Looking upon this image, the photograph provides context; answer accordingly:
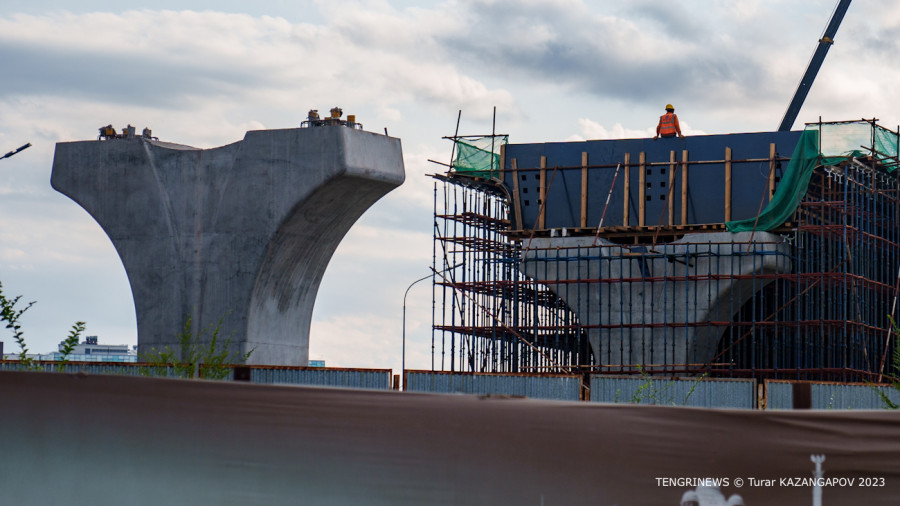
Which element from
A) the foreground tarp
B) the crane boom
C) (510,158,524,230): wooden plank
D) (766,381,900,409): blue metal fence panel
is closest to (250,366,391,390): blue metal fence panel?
(766,381,900,409): blue metal fence panel

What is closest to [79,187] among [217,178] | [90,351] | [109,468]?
[217,178]

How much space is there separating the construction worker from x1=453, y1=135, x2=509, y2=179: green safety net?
558 centimetres

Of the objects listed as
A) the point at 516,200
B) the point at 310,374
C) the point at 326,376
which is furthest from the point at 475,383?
the point at 516,200

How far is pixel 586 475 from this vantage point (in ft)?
20.2

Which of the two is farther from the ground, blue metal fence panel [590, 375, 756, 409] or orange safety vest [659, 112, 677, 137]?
orange safety vest [659, 112, 677, 137]

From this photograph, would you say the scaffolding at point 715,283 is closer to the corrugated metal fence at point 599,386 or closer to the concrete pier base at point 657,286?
the concrete pier base at point 657,286

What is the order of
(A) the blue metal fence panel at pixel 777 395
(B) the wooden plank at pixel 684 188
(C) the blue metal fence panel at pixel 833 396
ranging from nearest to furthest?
(A) the blue metal fence panel at pixel 777 395 < (C) the blue metal fence panel at pixel 833 396 < (B) the wooden plank at pixel 684 188

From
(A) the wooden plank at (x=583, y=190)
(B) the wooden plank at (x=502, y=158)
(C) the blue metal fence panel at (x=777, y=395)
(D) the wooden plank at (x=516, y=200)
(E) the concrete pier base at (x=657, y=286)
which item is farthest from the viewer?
(B) the wooden plank at (x=502, y=158)

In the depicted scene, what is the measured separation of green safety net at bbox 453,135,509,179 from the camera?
45156 mm

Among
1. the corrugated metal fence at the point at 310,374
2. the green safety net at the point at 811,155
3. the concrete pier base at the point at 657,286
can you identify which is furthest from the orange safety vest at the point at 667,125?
the corrugated metal fence at the point at 310,374

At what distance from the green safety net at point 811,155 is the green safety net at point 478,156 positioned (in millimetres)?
9333

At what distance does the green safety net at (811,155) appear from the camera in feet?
131

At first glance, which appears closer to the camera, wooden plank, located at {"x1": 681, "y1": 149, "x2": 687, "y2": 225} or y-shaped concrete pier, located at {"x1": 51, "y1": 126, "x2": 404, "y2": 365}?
y-shaped concrete pier, located at {"x1": 51, "y1": 126, "x2": 404, "y2": 365}

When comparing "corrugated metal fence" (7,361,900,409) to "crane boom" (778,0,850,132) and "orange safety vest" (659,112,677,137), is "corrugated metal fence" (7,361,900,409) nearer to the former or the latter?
"orange safety vest" (659,112,677,137)
